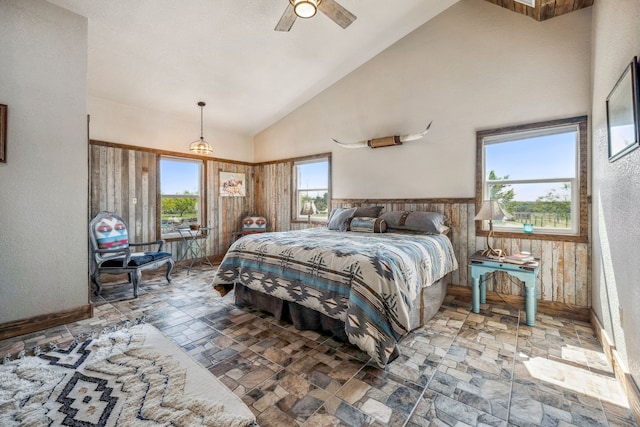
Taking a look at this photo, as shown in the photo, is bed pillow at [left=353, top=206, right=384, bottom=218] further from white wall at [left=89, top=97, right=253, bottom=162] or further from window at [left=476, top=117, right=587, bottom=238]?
white wall at [left=89, top=97, right=253, bottom=162]

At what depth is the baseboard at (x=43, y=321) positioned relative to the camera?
2508 mm

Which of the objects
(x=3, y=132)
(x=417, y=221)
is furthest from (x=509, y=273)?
(x=3, y=132)

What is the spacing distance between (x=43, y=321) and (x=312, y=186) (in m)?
4.03

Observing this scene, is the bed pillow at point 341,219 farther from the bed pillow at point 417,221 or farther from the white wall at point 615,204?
the white wall at point 615,204

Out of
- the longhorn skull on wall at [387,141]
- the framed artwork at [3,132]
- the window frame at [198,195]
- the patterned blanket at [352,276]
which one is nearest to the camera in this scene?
the patterned blanket at [352,276]

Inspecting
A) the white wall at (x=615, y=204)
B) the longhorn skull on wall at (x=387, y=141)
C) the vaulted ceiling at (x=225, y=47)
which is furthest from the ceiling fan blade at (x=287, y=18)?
the white wall at (x=615, y=204)

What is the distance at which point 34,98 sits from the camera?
2627 mm

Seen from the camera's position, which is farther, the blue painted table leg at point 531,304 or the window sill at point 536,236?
the window sill at point 536,236

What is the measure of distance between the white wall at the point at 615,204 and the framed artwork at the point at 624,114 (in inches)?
2.7

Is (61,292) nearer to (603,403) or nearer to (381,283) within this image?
(381,283)

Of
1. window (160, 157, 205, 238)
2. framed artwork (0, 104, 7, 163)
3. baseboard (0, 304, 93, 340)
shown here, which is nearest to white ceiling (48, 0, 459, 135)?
window (160, 157, 205, 238)

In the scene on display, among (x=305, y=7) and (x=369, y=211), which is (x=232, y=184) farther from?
(x=305, y=7)

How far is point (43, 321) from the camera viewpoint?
267 cm

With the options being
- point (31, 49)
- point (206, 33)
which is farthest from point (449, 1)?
point (31, 49)
